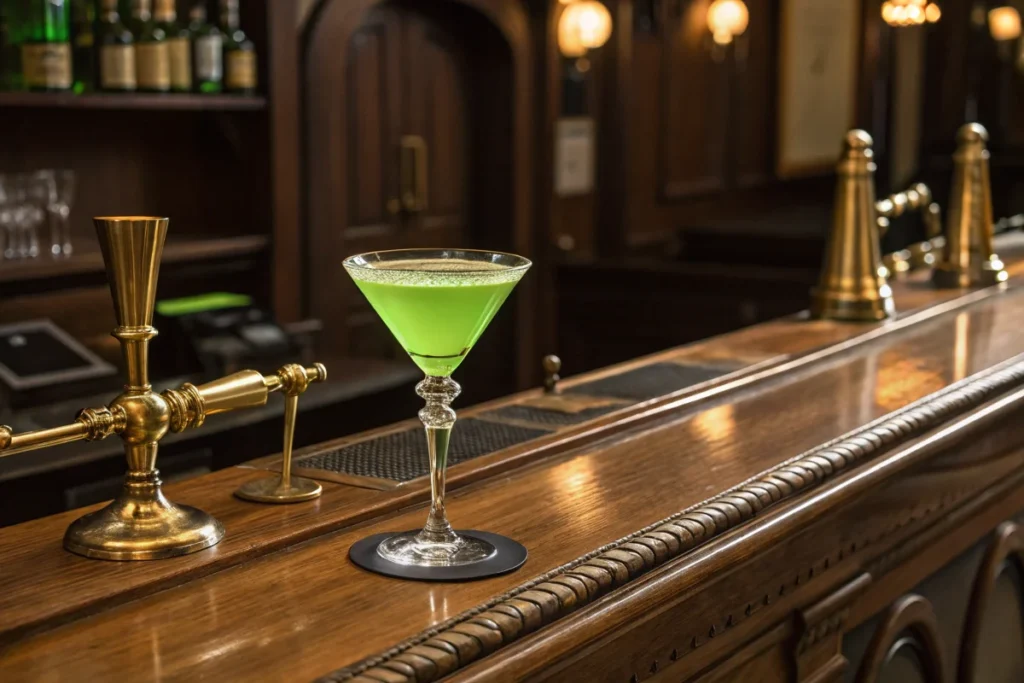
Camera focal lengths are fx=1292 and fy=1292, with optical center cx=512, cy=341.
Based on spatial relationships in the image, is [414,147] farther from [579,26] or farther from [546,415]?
[546,415]

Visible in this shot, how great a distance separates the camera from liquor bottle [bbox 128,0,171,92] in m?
3.99

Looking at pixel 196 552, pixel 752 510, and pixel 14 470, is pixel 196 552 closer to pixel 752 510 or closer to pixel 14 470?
pixel 752 510

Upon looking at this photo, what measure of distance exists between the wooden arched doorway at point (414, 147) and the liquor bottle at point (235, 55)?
1.18 feet

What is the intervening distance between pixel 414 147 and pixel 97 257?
1953 mm

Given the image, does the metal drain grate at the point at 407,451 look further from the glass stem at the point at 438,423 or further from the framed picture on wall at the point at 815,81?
the framed picture on wall at the point at 815,81

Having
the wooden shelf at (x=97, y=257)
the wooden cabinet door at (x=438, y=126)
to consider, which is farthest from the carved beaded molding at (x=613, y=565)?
the wooden cabinet door at (x=438, y=126)

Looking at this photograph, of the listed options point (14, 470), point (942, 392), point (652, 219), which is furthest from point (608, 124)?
point (942, 392)

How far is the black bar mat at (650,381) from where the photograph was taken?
2.05m

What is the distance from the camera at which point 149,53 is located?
3986mm

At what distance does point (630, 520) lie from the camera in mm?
1384

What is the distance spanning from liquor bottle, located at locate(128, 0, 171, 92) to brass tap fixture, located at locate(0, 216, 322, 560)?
2923 millimetres

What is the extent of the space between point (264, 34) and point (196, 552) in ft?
11.7

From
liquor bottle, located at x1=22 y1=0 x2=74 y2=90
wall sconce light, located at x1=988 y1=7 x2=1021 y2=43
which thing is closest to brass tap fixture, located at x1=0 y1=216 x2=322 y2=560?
liquor bottle, located at x1=22 y1=0 x2=74 y2=90

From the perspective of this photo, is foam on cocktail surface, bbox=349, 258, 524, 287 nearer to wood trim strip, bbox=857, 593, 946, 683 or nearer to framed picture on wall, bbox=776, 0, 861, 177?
wood trim strip, bbox=857, 593, 946, 683
